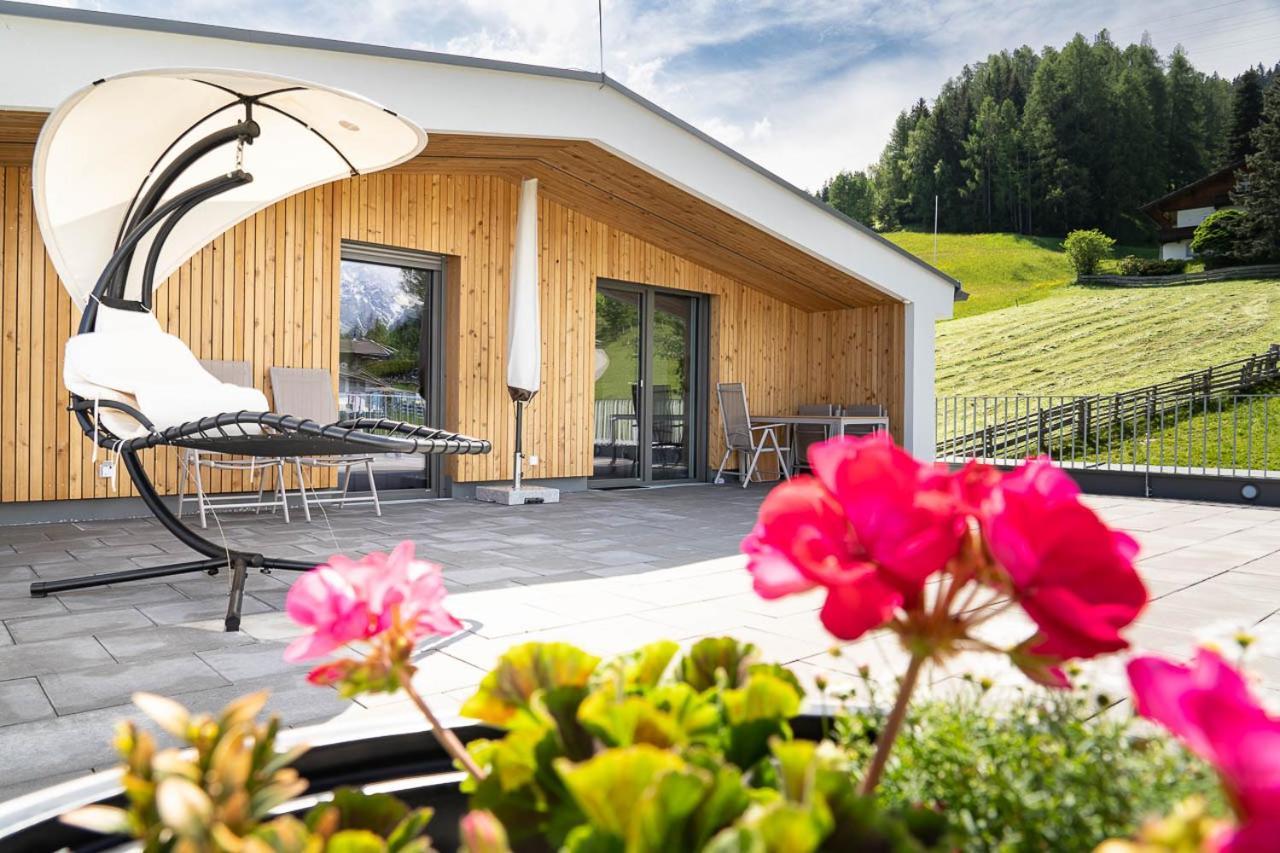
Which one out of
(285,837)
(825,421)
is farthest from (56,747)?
(825,421)

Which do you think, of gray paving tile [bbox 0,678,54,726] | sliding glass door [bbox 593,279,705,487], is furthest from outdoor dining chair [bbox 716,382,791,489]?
gray paving tile [bbox 0,678,54,726]

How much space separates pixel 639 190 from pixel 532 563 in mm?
4428

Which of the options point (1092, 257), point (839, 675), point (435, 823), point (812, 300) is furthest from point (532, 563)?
point (1092, 257)

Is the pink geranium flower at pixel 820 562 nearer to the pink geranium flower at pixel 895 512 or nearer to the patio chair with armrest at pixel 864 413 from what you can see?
the pink geranium flower at pixel 895 512

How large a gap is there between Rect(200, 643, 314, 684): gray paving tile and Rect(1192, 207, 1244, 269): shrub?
33.6 meters

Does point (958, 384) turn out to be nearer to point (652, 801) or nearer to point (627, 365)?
point (627, 365)

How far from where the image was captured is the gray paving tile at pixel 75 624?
9.57 ft

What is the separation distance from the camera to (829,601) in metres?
0.42

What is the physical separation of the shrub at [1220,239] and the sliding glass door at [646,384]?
27.0 meters

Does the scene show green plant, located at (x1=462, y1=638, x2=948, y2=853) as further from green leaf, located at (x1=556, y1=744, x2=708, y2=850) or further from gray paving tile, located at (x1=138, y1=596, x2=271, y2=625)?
gray paving tile, located at (x1=138, y1=596, x2=271, y2=625)

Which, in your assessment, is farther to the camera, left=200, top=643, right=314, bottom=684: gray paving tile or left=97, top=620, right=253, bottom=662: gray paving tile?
left=97, top=620, right=253, bottom=662: gray paving tile

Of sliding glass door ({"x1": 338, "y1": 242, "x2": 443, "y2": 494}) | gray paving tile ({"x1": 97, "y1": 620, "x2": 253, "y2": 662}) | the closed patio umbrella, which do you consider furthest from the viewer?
sliding glass door ({"x1": 338, "y1": 242, "x2": 443, "y2": 494})

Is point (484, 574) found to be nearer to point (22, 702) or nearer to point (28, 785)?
point (22, 702)

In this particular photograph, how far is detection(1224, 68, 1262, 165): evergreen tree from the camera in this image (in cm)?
3378
